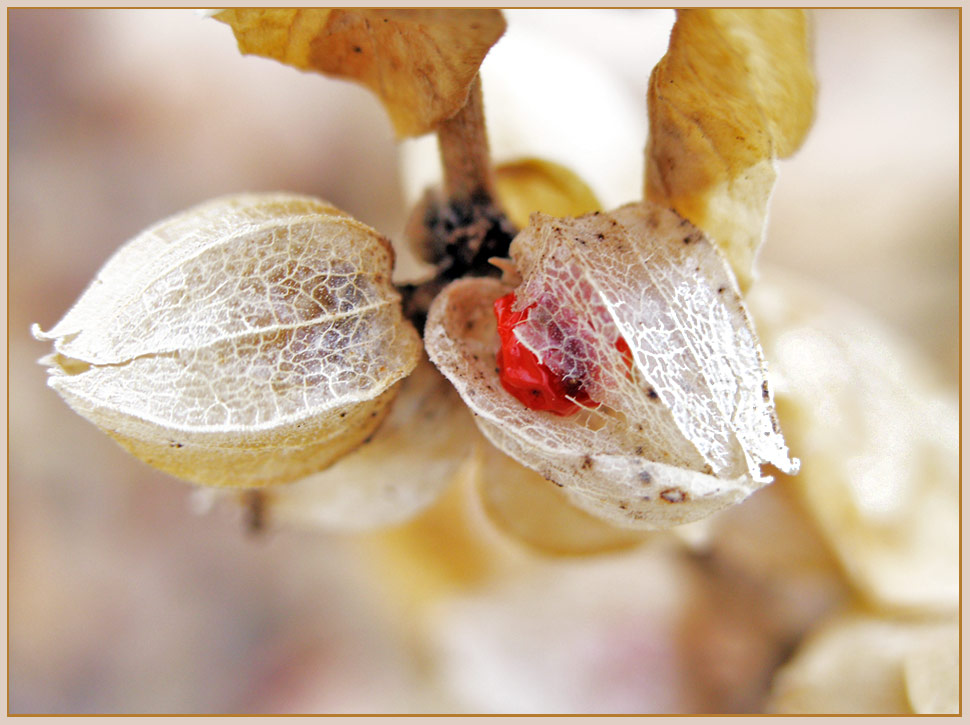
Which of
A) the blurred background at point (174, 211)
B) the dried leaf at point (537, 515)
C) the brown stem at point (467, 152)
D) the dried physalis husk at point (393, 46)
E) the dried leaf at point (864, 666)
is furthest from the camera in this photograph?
the blurred background at point (174, 211)

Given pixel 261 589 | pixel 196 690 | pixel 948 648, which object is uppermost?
pixel 948 648

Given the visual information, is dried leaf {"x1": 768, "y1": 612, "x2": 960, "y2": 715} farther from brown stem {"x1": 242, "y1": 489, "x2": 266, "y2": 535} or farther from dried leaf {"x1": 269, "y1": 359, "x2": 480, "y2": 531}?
brown stem {"x1": 242, "y1": 489, "x2": 266, "y2": 535}

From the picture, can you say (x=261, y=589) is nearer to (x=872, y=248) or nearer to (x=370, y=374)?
(x=370, y=374)

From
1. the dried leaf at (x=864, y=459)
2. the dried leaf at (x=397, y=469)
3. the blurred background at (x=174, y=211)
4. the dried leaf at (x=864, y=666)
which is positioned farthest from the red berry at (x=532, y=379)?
the blurred background at (x=174, y=211)

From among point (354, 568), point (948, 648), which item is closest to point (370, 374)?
point (948, 648)

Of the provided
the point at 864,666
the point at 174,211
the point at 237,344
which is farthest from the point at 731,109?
the point at 174,211

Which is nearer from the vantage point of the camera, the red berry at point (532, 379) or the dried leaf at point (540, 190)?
the red berry at point (532, 379)

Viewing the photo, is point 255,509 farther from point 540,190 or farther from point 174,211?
point 174,211

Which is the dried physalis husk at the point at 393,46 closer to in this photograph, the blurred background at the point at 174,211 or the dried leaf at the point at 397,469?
the dried leaf at the point at 397,469
